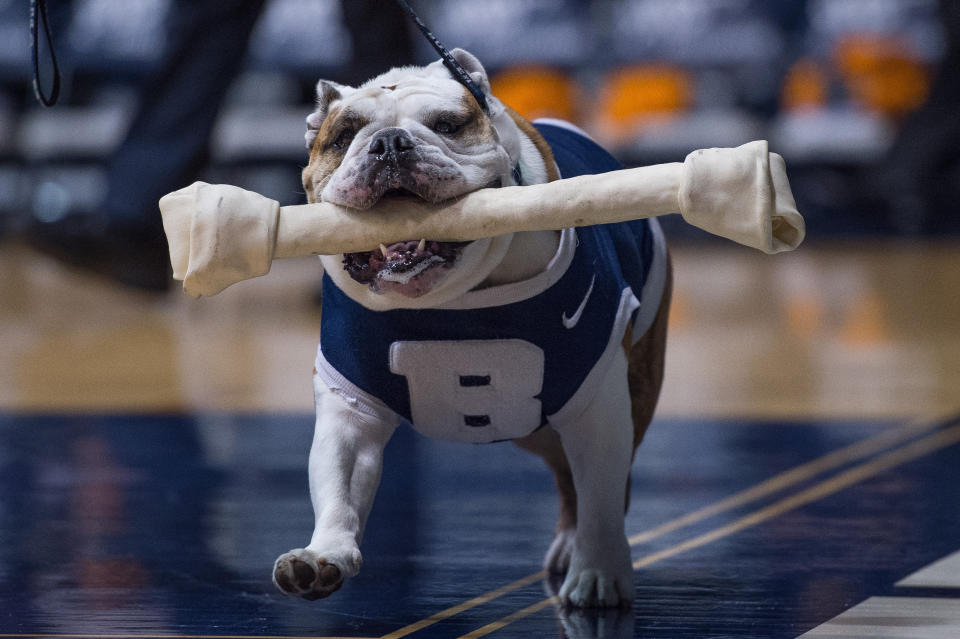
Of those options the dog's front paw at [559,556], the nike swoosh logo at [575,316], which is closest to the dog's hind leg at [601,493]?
the nike swoosh logo at [575,316]

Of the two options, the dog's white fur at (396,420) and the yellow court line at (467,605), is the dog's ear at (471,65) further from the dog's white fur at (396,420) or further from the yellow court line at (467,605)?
the yellow court line at (467,605)

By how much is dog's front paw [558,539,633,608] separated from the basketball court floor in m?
0.04

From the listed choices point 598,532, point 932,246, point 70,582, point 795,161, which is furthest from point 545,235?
point 795,161

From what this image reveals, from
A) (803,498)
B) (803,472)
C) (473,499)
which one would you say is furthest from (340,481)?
(803,472)

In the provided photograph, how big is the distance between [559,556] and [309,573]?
77 centimetres

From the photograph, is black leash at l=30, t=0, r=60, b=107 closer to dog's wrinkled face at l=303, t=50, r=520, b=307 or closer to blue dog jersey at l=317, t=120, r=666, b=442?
dog's wrinkled face at l=303, t=50, r=520, b=307

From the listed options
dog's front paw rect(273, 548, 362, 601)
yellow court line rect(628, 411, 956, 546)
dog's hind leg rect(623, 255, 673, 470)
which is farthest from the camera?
yellow court line rect(628, 411, 956, 546)

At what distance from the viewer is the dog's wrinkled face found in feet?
8.27

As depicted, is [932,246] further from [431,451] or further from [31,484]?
[31,484]

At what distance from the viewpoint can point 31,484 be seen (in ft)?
13.2

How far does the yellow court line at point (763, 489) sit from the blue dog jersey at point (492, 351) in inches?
11.0

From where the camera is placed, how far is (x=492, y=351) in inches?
105

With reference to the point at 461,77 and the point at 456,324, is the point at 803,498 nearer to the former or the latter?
the point at 456,324

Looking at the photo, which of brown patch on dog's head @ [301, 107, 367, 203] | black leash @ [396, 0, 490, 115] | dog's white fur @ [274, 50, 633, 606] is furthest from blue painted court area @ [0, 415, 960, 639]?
black leash @ [396, 0, 490, 115]
